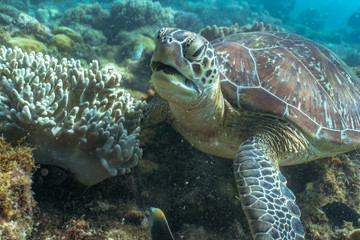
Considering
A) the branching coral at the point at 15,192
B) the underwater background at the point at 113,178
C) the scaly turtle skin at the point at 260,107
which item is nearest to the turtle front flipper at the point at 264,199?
the scaly turtle skin at the point at 260,107

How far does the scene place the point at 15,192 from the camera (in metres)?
A: 1.36

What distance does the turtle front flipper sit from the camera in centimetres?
189

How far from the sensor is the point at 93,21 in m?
10.5

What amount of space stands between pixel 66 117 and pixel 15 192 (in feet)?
2.22

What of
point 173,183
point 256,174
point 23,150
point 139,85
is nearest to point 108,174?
point 23,150

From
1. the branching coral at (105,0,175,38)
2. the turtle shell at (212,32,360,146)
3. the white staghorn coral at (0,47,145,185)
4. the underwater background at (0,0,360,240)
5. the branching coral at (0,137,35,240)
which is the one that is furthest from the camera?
→ the branching coral at (105,0,175,38)

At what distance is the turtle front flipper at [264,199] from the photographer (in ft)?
6.20

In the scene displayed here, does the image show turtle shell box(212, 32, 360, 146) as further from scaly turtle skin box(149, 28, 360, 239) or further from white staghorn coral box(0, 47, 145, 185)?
white staghorn coral box(0, 47, 145, 185)

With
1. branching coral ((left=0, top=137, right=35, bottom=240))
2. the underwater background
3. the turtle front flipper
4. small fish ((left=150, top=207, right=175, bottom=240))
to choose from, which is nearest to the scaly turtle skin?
the turtle front flipper

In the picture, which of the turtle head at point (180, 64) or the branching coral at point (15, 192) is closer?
the branching coral at point (15, 192)

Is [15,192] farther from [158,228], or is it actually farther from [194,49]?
[194,49]

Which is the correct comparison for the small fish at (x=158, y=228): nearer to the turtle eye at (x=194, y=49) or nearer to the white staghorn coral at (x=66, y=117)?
the white staghorn coral at (x=66, y=117)

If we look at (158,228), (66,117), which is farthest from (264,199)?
(66,117)

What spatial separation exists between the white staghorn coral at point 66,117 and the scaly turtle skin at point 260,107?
590 millimetres
